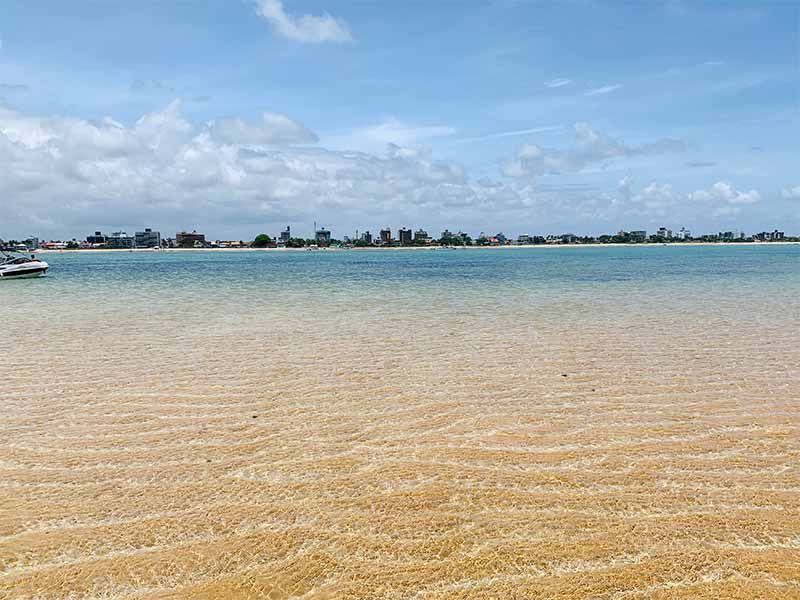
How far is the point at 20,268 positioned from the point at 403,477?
175 ft

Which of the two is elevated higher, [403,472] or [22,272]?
[22,272]

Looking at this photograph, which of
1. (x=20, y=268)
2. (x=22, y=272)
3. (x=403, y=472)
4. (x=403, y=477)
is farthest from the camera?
(x=22, y=272)

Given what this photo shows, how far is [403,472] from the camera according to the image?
607 cm

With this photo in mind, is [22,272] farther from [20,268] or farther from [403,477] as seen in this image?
[403,477]

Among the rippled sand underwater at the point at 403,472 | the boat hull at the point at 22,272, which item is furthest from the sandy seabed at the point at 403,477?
the boat hull at the point at 22,272

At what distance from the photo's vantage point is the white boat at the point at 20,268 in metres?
47.9

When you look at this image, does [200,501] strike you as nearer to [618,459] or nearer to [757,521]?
[618,459]

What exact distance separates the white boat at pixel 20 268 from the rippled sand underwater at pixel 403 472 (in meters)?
43.0

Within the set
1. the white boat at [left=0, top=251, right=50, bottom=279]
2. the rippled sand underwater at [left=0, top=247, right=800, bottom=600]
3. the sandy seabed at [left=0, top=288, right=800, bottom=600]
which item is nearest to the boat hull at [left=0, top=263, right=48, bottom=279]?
the white boat at [left=0, top=251, right=50, bottom=279]

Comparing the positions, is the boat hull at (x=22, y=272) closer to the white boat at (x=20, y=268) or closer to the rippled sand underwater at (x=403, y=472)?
the white boat at (x=20, y=268)

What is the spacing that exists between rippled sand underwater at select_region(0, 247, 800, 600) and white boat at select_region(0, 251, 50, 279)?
42981 millimetres

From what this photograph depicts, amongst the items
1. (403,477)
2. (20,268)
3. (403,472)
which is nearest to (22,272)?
(20,268)

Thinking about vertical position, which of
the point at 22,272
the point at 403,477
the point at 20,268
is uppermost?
the point at 20,268

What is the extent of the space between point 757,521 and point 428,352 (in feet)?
27.0
